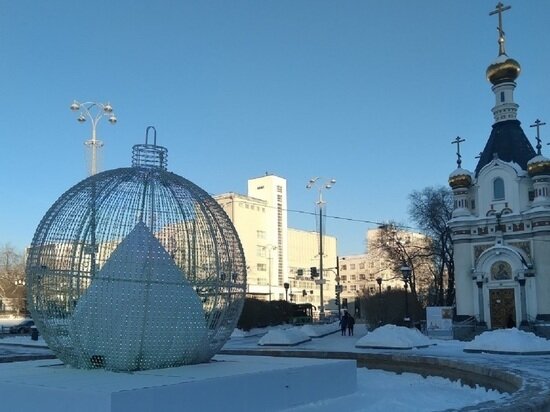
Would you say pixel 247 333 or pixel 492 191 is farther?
pixel 247 333

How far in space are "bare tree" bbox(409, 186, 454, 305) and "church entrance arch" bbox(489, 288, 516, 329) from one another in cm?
1142

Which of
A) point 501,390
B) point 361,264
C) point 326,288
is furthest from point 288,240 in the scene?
point 501,390

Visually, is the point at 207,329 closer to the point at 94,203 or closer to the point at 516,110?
the point at 94,203

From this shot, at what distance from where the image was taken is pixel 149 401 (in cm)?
950

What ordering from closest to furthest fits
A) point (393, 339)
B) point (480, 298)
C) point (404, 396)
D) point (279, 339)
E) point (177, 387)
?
point (177, 387)
point (404, 396)
point (393, 339)
point (279, 339)
point (480, 298)

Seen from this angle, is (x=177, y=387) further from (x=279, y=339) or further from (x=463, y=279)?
(x=463, y=279)

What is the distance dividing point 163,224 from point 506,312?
30.3 m

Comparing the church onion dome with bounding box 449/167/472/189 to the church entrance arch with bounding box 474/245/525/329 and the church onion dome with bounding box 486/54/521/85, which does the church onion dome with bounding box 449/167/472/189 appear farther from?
the church onion dome with bounding box 486/54/521/85

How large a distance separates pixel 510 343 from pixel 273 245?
278 feet

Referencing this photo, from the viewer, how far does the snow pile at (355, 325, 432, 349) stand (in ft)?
77.6

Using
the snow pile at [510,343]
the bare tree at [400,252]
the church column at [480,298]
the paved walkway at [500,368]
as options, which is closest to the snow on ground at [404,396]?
the paved walkway at [500,368]

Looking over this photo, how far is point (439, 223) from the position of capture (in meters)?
50.8

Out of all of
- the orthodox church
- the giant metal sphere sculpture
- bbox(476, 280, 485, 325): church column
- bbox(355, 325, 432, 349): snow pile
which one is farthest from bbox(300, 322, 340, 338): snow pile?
the giant metal sphere sculpture

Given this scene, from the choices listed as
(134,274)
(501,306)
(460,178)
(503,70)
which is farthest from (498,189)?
(134,274)
